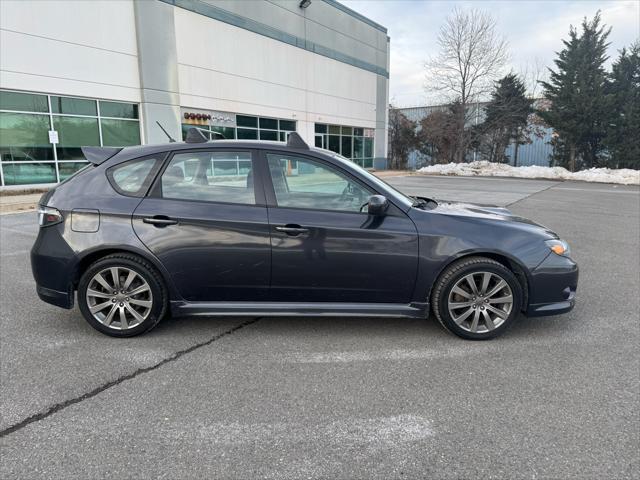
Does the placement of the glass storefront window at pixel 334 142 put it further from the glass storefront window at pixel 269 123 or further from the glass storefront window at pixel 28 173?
the glass storefront window at pixel 28 173

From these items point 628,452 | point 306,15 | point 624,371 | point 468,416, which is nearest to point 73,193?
point 468,416

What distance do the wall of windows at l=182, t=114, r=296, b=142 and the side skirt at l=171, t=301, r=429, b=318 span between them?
19.0 metres

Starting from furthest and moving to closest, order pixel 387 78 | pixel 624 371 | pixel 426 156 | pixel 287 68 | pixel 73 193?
pixel 426 156
pixel 387 78
pixel 287 68
pixel 73 193
pixel 624 371

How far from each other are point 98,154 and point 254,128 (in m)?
21.4

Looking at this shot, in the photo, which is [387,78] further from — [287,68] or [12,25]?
[12,25]

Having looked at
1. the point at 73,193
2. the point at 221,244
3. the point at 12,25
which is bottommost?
the point at 221,244

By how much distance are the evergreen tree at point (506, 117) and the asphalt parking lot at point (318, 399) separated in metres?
37.7

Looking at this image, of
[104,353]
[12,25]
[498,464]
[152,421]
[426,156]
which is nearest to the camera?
[498,464]

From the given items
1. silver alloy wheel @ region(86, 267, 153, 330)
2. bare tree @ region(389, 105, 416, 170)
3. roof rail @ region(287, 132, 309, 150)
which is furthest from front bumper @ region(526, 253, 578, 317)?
bare tree @ region(389, 105, 416, 170)

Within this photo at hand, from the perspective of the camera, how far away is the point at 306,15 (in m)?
27.0

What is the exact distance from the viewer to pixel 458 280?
370 centimetres

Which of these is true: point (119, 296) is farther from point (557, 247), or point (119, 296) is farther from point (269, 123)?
point (269, 123)

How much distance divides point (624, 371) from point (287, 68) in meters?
25.8

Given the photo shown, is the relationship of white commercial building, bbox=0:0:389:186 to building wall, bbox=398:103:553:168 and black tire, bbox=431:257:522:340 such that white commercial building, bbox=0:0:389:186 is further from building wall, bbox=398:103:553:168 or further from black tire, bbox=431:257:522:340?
black tire, bbox=431:257:522:340
